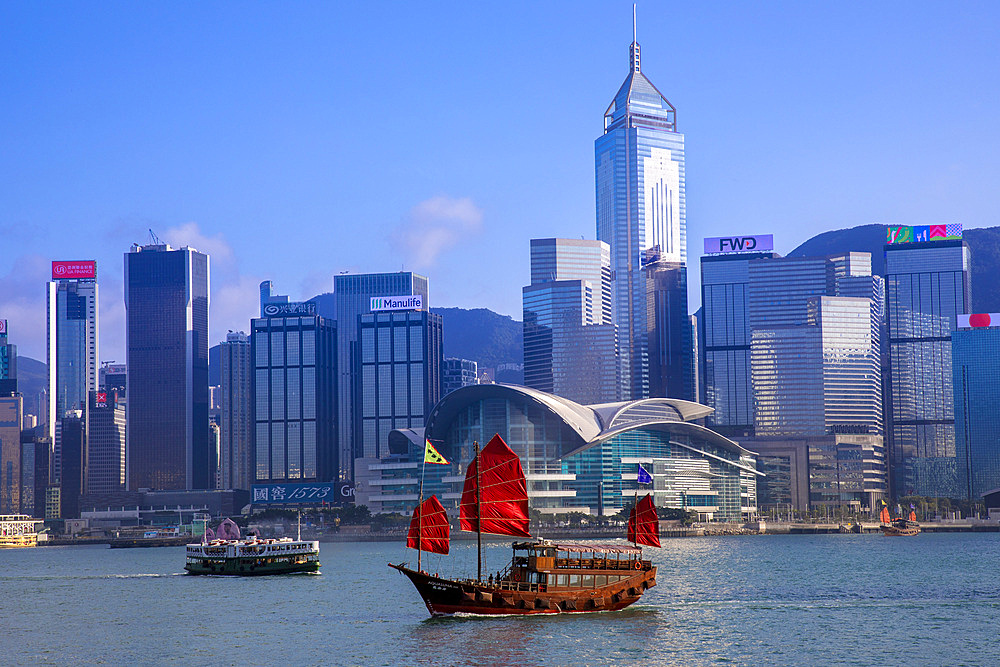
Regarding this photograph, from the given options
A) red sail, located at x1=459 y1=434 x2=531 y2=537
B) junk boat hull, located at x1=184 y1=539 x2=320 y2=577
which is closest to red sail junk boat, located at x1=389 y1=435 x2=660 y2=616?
red sail, located at x1=459 y1=434 x2=531 y2=537

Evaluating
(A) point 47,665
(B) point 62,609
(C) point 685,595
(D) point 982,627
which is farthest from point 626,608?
(B) point 62,609

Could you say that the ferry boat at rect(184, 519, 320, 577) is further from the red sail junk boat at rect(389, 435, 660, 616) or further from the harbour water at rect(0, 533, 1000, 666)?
the red sail junk boat at rect(389, 435, 660, 616)

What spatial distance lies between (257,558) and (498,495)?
50524 millimetres

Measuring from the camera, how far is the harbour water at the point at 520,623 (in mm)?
57906

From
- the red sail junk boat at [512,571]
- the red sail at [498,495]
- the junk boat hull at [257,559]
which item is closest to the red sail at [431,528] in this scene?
the red sail junk boat at [512,571]

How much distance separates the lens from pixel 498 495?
67438 millimetres

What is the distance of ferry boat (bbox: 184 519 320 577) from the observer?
11119 cm

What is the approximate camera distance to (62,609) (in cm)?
8344

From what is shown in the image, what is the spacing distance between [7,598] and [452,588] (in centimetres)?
4575

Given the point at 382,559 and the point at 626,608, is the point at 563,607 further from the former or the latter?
the point at 382,559

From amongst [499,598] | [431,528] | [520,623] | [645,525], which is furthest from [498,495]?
[645,525]

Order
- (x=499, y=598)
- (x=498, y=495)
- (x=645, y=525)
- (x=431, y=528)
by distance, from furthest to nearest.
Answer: (x=645, y=525) < (x=431, y=528) < (x=498, y=495) < (x=499, y=598)

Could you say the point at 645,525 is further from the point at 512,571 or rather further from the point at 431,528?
the point at 431,528

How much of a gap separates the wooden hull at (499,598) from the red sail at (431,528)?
283 cm
